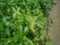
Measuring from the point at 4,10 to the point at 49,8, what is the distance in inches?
78.2

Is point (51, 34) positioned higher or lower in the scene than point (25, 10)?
lower

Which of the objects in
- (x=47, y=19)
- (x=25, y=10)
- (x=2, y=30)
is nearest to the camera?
(x=2, y=30)

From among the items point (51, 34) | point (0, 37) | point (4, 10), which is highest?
point (4, 10)

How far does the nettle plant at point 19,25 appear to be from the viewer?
11.9 ft

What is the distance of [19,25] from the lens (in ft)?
12.3

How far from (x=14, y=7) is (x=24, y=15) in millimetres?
237

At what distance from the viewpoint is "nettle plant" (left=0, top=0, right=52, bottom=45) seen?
11.9 ft

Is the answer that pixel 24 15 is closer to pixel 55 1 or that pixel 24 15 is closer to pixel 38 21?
pixel 38 21

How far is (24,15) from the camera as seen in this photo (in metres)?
4.02

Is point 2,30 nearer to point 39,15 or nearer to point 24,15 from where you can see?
point 24,15

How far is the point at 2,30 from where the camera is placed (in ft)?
11.9

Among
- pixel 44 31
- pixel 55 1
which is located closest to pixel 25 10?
pixel 44 31

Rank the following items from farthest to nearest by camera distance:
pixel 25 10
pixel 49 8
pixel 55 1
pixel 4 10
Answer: pixel 55 1 → pixel 49 8 → pixel 25 10 → pixel 4 10

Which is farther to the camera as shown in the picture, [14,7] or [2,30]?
[14,7]
